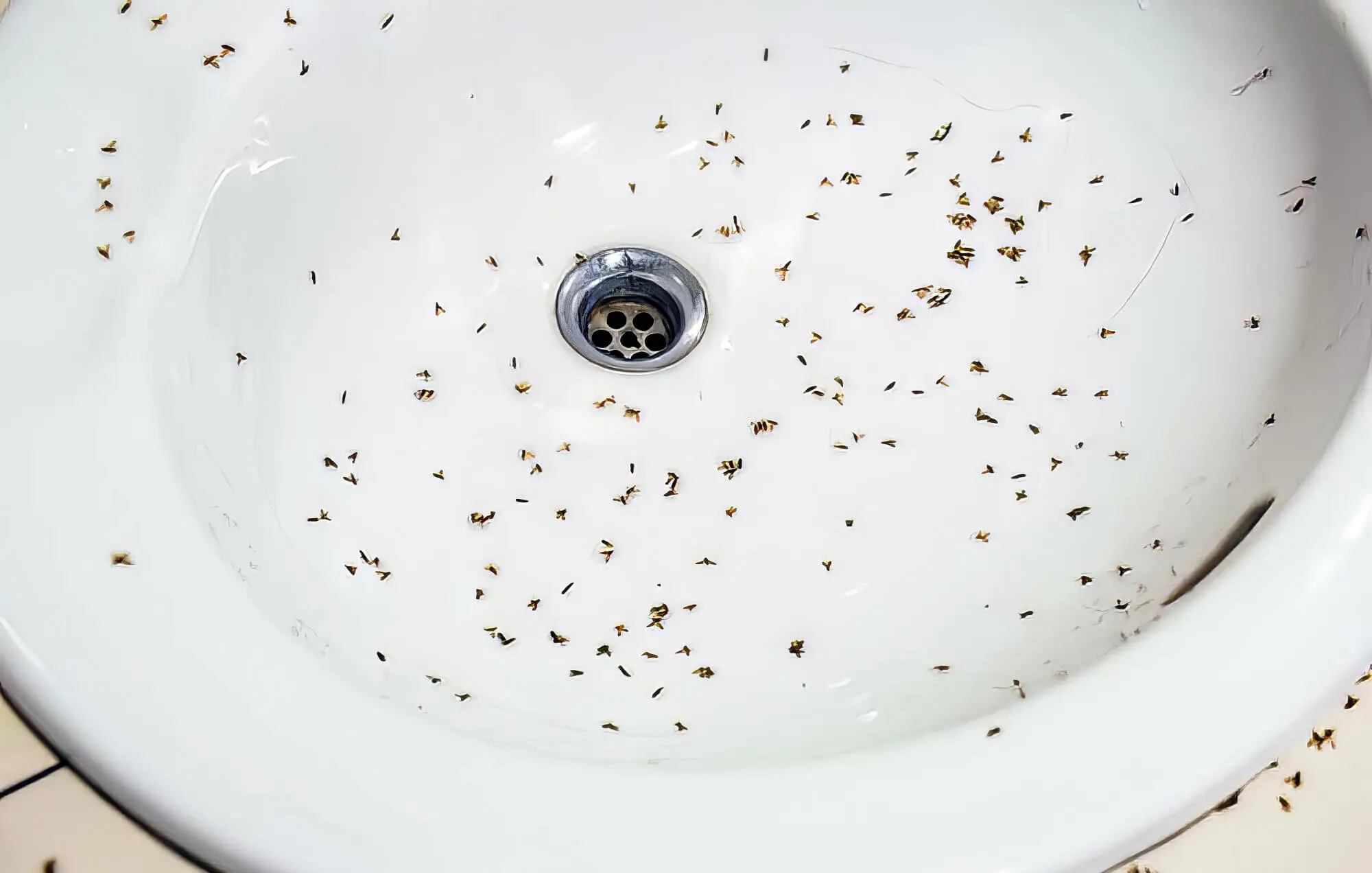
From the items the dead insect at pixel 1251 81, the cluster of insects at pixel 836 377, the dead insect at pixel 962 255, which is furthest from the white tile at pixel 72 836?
the dead insect at pixel 1251 81

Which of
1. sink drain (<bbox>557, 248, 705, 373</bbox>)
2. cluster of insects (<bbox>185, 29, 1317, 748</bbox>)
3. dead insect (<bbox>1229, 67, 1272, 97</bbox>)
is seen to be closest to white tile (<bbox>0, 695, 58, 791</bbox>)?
cluster of insects (<bbox>185, 29, 1317, 748</bbox>)

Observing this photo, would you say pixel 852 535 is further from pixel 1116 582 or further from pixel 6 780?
pixel 6 780

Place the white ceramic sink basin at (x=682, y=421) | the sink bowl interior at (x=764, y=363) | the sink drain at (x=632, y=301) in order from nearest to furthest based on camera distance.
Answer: the white ceramic sink basin at (x=682, y=421), the sink bowl interior at (x=764, y=363), the sink drain at (x=632, y=301)

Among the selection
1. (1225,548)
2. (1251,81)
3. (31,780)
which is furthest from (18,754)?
(1251,81)

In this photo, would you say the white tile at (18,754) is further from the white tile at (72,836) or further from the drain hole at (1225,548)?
the drain hole at (1225,548)

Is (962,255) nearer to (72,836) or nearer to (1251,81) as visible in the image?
(1251,81)

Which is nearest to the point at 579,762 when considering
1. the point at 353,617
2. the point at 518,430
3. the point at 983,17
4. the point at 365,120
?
the point at 353,617

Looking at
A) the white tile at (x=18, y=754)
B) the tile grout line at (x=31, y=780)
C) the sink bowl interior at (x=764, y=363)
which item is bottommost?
the tile grout line at (x=31, y=780)

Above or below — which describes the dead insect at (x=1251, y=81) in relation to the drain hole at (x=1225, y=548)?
above
